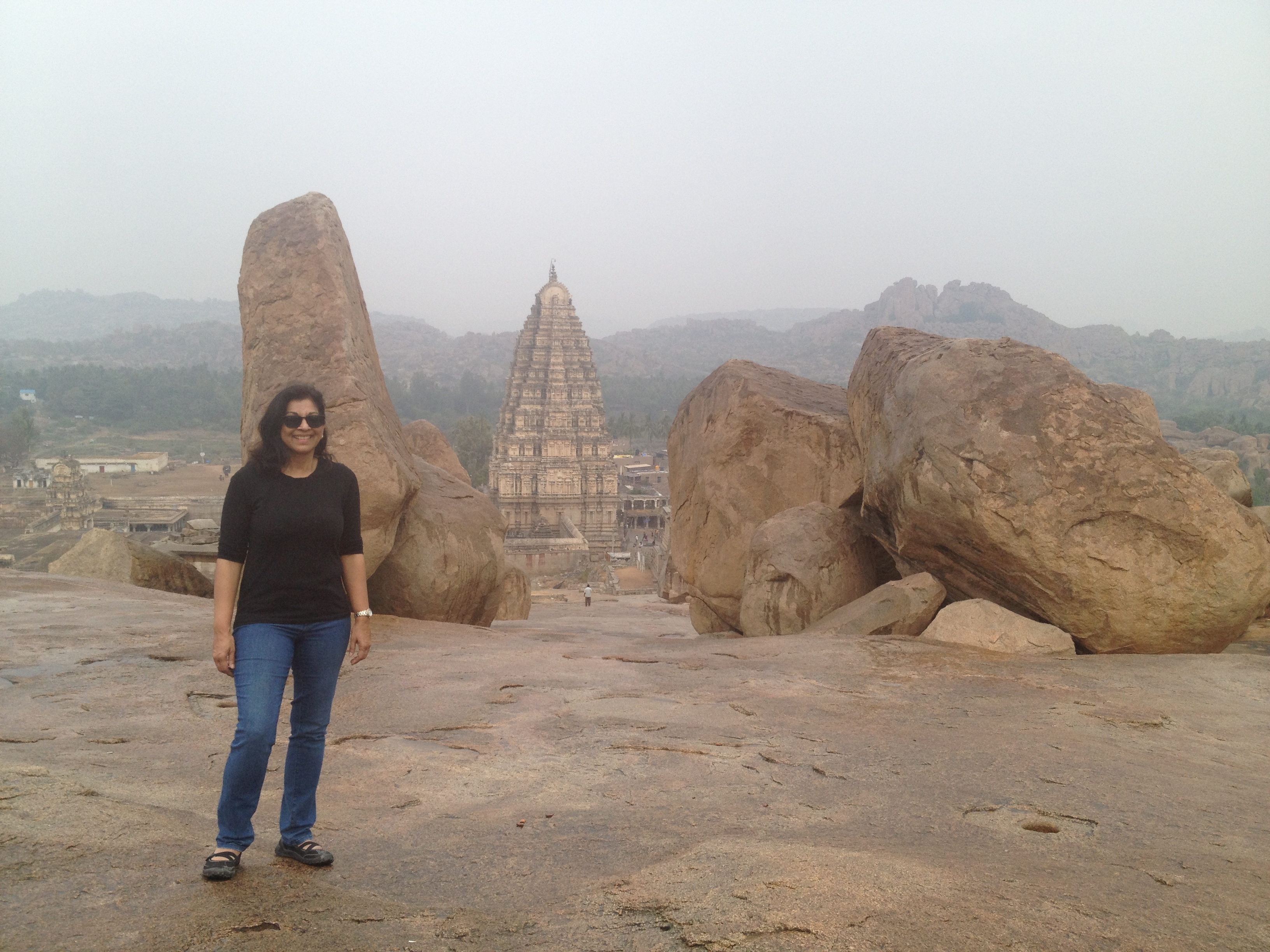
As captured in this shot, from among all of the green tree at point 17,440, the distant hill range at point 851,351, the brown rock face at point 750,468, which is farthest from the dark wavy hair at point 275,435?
the distant hill range at point 851,351

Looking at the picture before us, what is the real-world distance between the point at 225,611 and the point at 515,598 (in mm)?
8882

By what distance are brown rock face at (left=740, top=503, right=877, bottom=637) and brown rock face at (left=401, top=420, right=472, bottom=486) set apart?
5423 millimetres

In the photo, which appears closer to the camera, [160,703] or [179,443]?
[160,703]

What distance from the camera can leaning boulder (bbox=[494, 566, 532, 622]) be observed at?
11367 mm

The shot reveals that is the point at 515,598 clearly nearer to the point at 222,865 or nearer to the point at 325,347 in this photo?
the point at 325,347

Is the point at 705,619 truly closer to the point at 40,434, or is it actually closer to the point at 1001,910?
the point at 1001,910

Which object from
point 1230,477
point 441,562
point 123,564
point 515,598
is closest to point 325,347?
point 441,562

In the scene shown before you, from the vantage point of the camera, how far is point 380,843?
2.88 m

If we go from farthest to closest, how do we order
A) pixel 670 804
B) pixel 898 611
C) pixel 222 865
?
pixel 898 611 < pixel 670 804 < pixel 222 865

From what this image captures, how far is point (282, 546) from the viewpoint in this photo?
2766mm

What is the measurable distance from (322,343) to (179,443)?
69606mm

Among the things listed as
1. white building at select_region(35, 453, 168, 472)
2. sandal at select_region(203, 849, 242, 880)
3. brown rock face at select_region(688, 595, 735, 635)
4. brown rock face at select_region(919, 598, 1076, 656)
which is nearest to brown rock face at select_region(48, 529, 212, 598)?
brown rock face at select_region(688, 595, 735, 635)

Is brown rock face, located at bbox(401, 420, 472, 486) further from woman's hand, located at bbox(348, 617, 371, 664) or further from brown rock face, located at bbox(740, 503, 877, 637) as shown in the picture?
woman's hand, located at bbox(348, 617, 371, 664)

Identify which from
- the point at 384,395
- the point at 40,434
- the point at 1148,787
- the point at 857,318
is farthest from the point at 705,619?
the point at 857,318
